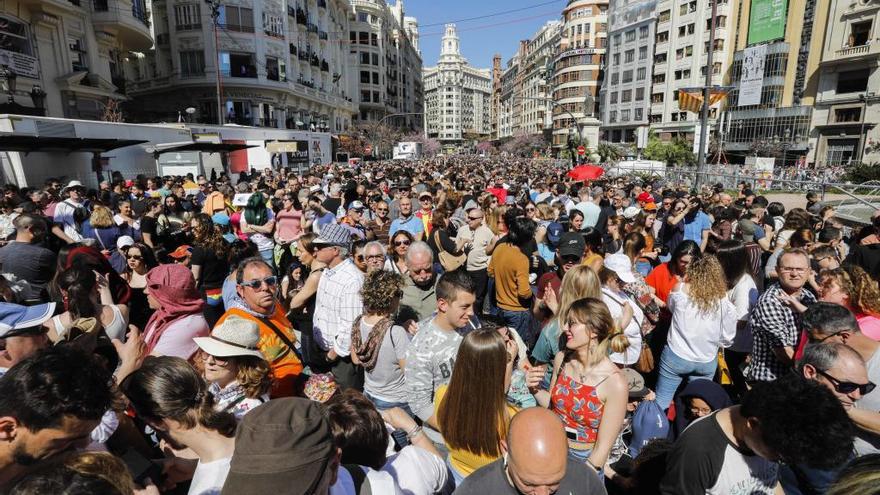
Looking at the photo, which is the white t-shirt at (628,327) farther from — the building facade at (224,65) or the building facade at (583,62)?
the building facade at (583,62)

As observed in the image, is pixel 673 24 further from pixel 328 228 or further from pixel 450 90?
pixel 450 90

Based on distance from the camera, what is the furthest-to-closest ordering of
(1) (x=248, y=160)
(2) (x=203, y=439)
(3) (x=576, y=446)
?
(1) (x=248, y=160), (3) (x=576, y=446), (2) (x=203, y=439)

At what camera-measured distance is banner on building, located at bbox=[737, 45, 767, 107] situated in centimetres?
4834

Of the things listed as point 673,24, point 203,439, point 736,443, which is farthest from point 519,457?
point 673,24

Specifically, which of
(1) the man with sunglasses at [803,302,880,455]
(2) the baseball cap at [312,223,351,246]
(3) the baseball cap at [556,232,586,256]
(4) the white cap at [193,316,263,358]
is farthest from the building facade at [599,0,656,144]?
(4) the white cap at [193,316,263,358]

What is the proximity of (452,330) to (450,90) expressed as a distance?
16451cm

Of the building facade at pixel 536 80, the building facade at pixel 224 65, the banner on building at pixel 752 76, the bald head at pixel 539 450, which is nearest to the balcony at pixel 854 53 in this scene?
the banner on building at pixel 752 76

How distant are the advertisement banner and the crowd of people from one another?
187 ft

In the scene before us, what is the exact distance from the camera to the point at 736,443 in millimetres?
1979

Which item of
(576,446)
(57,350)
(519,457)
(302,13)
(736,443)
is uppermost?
(302,13)

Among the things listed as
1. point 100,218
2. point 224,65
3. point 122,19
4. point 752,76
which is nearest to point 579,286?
point 100,218

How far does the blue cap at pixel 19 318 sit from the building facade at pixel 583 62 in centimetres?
7568

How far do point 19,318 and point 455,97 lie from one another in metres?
164

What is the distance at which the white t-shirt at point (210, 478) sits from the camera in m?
1.79
